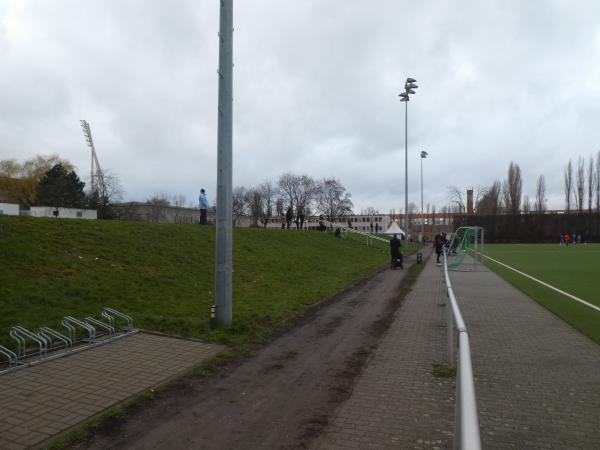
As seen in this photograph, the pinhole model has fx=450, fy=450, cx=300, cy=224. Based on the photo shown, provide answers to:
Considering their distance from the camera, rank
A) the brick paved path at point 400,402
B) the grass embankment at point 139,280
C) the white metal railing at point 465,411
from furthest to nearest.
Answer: the grass embankment at point 139,280 < the brick paved path at point 400,402 < the white metal railing at point 465,411

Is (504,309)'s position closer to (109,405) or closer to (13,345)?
(109,405)

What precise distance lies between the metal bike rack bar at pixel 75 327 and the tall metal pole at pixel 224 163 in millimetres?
2011

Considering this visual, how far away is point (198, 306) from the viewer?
30.5 feet

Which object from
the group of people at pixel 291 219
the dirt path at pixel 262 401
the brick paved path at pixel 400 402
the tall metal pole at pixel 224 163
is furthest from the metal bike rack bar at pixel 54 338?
the group of people at pixel 291 219

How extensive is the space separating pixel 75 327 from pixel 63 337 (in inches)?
22.6

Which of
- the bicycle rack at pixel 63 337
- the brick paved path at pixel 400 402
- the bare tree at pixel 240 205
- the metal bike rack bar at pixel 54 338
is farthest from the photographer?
the bare tree at pixel 240 205

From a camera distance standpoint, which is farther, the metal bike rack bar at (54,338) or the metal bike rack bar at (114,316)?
the metal bike rack bar at (114,316)

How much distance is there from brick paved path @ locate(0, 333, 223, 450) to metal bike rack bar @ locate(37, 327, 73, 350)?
311 millimetres

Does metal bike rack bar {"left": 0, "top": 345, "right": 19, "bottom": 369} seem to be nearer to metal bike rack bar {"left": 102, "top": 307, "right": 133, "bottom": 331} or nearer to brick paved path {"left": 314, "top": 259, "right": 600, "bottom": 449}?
metal bike rack bar {"left": 102, "top": 307, "right": 133, "bottom": 331}

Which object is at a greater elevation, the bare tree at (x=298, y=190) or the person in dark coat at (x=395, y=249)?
the bare tree at (x=298, y=190)

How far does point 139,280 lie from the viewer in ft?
32.3

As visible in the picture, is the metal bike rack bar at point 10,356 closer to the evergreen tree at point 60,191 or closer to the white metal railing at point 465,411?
the white metal railing at point 465,411

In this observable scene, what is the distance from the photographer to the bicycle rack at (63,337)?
571 cm

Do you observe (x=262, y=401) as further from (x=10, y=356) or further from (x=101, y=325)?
(x=101, y=325)
